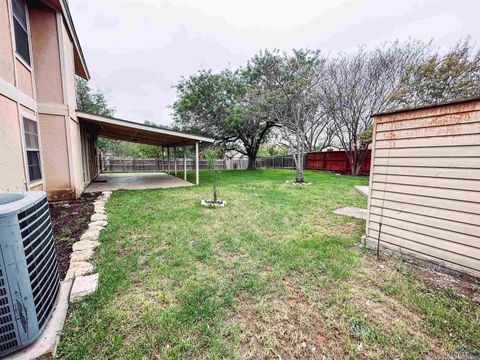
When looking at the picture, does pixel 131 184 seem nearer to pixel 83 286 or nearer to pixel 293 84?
pixel 83 286

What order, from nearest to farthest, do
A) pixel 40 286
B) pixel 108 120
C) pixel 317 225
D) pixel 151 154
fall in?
pixel 40 286 < pixel 317 225 < pixel 108 120 < pixel 151 154

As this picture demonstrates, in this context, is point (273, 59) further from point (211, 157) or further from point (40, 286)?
point (40, 286)

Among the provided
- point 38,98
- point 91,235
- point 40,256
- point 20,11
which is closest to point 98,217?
point 91,235

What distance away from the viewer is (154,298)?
1.93 metres

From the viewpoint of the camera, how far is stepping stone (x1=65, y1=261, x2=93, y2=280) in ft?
7.31

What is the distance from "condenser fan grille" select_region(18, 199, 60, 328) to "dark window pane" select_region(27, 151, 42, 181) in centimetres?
372

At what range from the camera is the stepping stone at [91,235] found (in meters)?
3.19

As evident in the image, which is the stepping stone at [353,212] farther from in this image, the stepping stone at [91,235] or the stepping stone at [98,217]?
the stepping stone at [98,217]

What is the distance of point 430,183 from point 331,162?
14.8 m

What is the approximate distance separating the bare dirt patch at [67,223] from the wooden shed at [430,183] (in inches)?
160

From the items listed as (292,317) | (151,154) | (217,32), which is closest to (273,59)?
(292,317)

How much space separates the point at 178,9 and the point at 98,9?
5.59 meters

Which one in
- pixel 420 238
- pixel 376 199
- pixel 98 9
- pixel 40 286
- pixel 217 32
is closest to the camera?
pixel 40 286

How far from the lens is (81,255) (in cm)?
265
